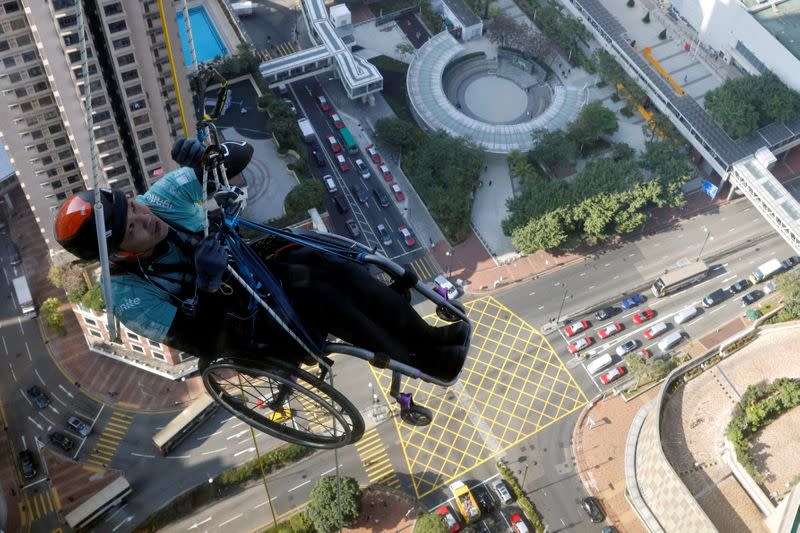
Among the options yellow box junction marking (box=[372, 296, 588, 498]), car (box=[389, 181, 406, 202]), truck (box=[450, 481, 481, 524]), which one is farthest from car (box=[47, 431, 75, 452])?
car (box=[389, 181, 406, 202])

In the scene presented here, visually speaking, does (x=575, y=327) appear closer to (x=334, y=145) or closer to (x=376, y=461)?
(x=376, y=461)

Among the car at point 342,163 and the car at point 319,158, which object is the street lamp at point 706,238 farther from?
the car at point 319,158

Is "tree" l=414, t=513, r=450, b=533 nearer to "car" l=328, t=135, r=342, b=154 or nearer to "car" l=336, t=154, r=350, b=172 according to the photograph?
"car" l=336, t=154, r=350, b=172

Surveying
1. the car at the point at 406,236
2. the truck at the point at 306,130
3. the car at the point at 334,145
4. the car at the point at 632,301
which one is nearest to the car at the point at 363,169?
the car at the point at 334,145

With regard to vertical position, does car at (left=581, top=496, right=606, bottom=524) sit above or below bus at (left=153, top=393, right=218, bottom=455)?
below

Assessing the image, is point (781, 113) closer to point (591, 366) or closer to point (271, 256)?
point (591, 366)
